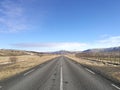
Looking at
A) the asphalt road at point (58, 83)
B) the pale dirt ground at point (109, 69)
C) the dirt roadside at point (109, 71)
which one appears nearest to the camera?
the asphalt road at point (58, 83)

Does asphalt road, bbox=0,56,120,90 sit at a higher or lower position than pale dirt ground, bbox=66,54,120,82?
lower

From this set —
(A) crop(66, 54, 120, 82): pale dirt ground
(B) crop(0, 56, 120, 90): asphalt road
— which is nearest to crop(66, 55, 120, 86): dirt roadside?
(A) crop(66, 54, 120, 82): pale dirt ground

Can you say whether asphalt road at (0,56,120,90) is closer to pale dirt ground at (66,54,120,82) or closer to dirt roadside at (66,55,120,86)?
dirt roadside at (66,55,120,86)

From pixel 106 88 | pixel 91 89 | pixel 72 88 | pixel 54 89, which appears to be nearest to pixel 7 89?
pixel 54 89

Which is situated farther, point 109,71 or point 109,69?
point 109,69

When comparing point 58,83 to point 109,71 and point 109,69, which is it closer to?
point 109,71

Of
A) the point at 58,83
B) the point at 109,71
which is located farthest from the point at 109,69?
the point at 58,83

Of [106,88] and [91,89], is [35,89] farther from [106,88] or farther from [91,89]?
[106,88]

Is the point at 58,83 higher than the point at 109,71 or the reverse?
the reverse

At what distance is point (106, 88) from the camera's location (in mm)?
Answer: 11570

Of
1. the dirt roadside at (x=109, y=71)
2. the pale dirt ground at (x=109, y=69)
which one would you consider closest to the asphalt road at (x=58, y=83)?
the dirt roadside at (x=109, y=71)

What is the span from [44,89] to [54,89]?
0.55m

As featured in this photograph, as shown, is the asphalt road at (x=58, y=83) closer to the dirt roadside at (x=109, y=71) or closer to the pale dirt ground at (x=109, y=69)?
the dirt roadside at (x=109, y=71)

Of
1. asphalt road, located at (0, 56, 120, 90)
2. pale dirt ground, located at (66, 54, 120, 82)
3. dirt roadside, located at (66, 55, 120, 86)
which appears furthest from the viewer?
pale dirt ground, located at (66, 54, 120, 82)
